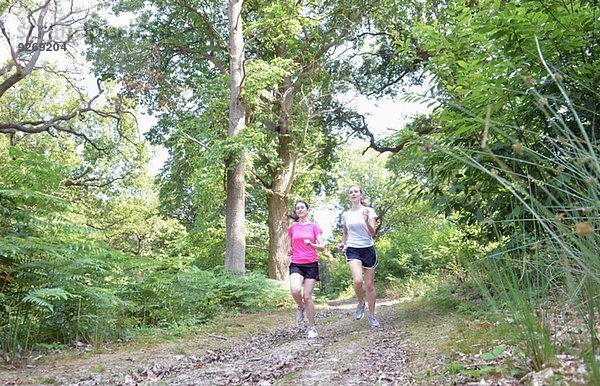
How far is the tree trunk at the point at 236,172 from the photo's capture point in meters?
13.0

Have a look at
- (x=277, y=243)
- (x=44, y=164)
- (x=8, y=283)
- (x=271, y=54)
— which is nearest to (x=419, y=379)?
(x=8, y=283)

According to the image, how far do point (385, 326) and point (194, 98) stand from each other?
11.4m

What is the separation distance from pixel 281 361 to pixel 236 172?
28.8 ft

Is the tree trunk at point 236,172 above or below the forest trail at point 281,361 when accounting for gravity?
above

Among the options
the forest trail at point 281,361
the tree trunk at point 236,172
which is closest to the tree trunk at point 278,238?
the tree trunk at point 236,172

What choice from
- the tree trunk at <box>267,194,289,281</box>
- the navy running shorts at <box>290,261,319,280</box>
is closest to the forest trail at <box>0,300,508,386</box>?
the navy running shorts at <box>290,261,319,280</box>

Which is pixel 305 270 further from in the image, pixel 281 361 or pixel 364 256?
pixel 281 361

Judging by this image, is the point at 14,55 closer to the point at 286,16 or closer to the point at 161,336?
the point at 286,16

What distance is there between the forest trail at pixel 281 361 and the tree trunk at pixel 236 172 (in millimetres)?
5849

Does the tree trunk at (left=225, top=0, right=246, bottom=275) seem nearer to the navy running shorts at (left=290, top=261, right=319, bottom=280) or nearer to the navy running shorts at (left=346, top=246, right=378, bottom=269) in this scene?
the navy running shorts at (left=290, top=261, right=319, bottom=280)

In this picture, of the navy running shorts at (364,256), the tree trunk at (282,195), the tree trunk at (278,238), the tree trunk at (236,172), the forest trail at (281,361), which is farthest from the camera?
the tree trunk at (282,195)

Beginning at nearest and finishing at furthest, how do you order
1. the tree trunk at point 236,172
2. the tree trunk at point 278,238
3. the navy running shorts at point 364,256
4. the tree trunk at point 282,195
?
the navy running shorts at point 364,256 < the tree trunk at point 236,172 < the tree trunk at point 278,238 < the tree trunk at point 282,195

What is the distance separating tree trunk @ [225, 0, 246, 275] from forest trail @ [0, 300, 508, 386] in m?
5.85

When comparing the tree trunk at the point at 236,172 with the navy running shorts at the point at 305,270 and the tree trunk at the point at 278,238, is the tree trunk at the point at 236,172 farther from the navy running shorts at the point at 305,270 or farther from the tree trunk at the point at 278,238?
the navy running shorts at the point at 305,270
